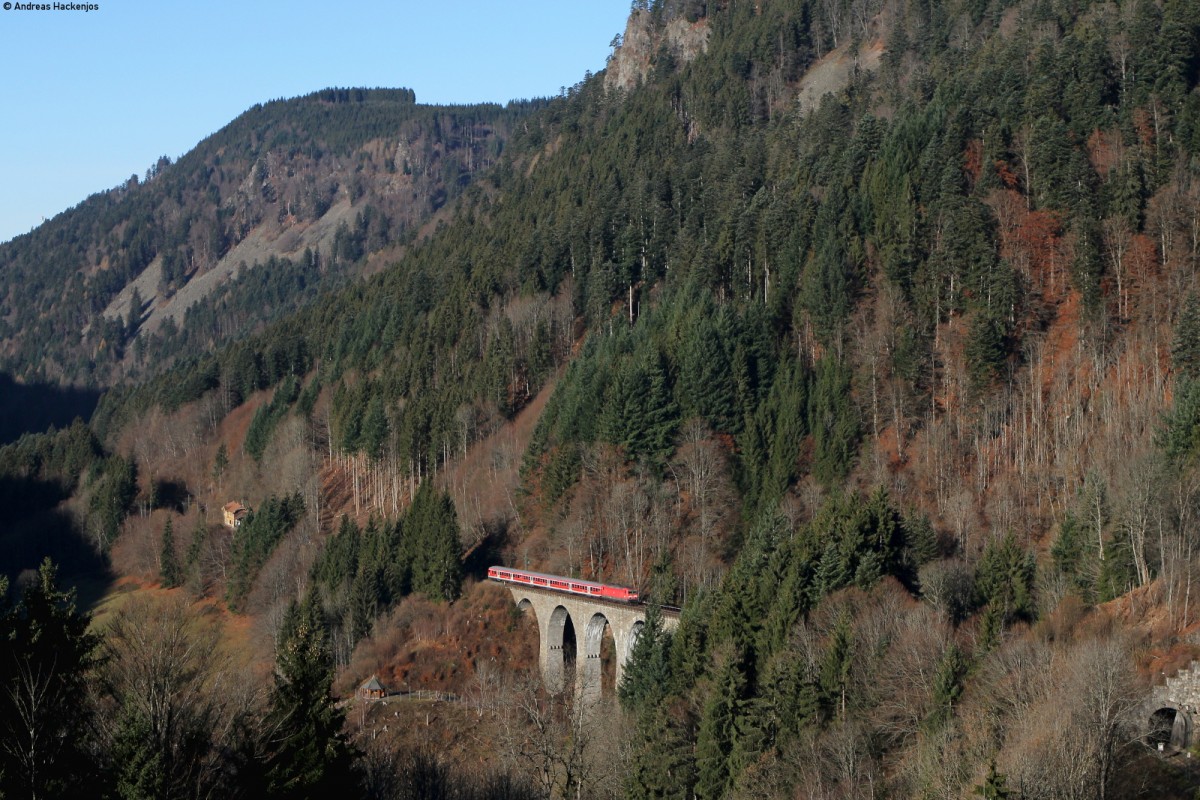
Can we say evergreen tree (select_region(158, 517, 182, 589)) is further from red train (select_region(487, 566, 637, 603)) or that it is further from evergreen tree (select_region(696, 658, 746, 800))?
evergreen tree (select_region(696, 658, 746, 800))

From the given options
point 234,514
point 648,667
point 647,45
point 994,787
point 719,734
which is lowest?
point 648,667

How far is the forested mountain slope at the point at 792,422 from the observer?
51.5 meters

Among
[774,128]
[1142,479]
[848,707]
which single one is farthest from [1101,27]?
[848,707]

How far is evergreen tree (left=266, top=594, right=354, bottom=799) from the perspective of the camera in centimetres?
3272

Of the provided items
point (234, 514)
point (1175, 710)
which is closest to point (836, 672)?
point (1175, 710)

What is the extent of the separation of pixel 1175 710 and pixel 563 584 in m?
40.7

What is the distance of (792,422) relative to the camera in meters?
84.9

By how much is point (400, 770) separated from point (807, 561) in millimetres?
20275

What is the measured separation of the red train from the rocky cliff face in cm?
7600

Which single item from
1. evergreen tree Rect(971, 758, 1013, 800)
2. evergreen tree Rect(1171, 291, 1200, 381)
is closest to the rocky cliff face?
evergreen tree Rect(1171, 291, 1200, 381)

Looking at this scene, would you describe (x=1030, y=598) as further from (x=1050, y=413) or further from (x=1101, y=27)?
(x=1101, y=27)

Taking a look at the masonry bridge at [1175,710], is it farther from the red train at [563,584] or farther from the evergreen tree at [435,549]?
the evergreen tree at [435,549]

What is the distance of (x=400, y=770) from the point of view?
2259 inches

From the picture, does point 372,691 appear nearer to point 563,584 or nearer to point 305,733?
point 563,584
